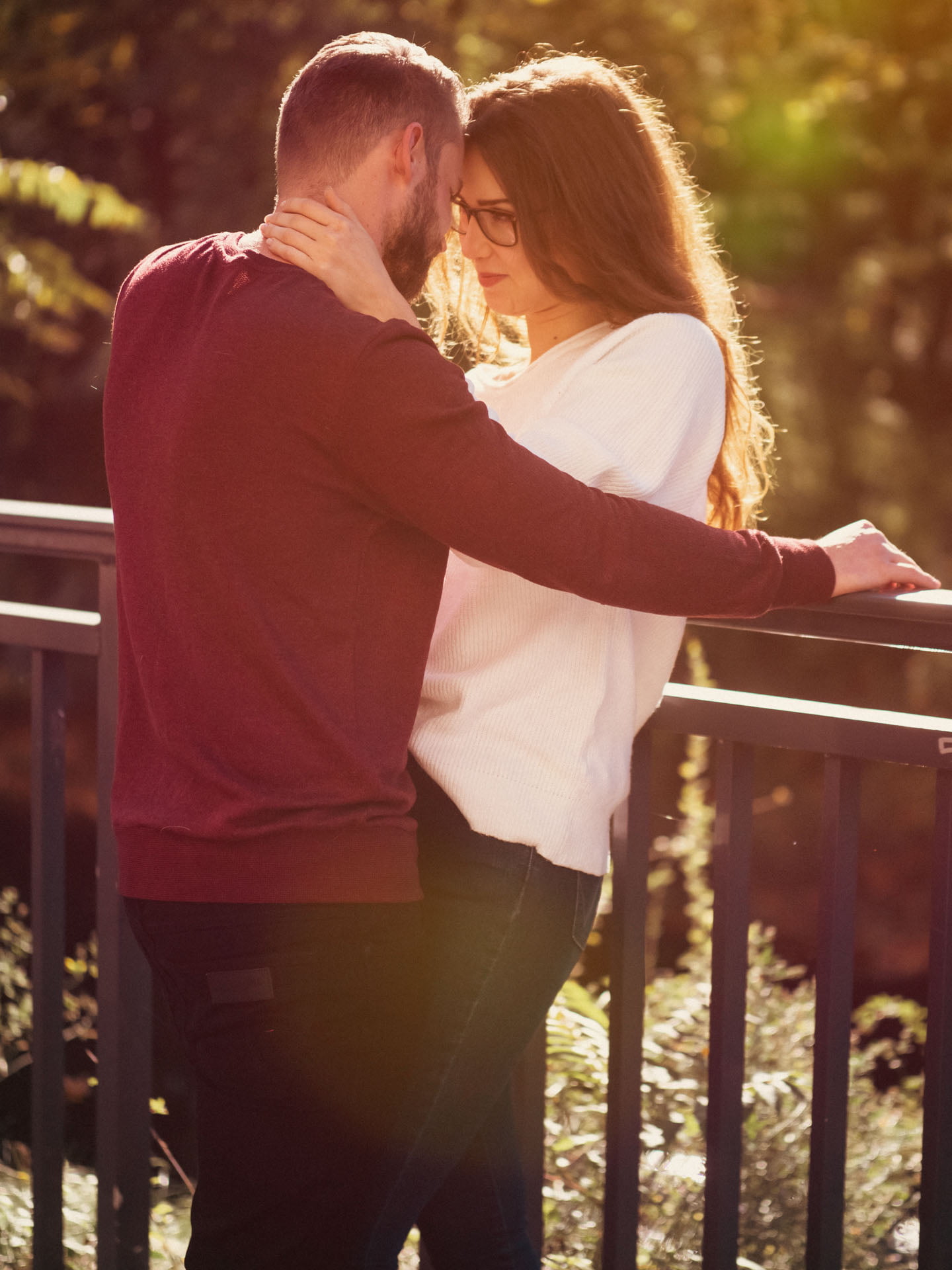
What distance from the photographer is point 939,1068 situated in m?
1.73

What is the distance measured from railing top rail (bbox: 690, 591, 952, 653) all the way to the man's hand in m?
0.02

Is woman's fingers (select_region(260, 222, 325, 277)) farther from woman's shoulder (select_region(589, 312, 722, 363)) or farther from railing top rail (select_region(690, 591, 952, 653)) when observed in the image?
railing top rail (select_region(690, 591, 952, 653))

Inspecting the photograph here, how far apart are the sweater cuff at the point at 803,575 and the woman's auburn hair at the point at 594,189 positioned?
347 millimetres

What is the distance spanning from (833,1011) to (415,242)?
44.2 inches

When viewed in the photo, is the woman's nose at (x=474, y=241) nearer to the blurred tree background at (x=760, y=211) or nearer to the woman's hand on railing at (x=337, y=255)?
the woman's hand on railing at (x=337, y=255)

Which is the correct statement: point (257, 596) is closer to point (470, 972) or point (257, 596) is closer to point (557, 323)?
point (470, 972)

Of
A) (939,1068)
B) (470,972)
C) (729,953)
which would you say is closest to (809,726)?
(729,953)

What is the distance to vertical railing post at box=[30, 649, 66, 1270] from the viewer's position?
2344 millimetres

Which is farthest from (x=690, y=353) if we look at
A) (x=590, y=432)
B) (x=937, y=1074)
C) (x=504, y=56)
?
(x=504, y=56)

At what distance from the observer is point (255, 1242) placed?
4.92 feet

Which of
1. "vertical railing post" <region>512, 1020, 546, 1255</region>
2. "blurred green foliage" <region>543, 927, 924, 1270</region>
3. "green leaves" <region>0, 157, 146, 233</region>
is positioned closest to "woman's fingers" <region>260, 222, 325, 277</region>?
"vertical railing post" <region>512, 1020, 546, 1255</region>

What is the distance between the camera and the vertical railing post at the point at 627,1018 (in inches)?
79.9

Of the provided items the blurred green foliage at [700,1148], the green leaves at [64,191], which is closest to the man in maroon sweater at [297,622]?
the blurred green foliage at [700,1148]

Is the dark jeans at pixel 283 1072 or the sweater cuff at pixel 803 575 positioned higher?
the sweater cuff at pixel 803 575
